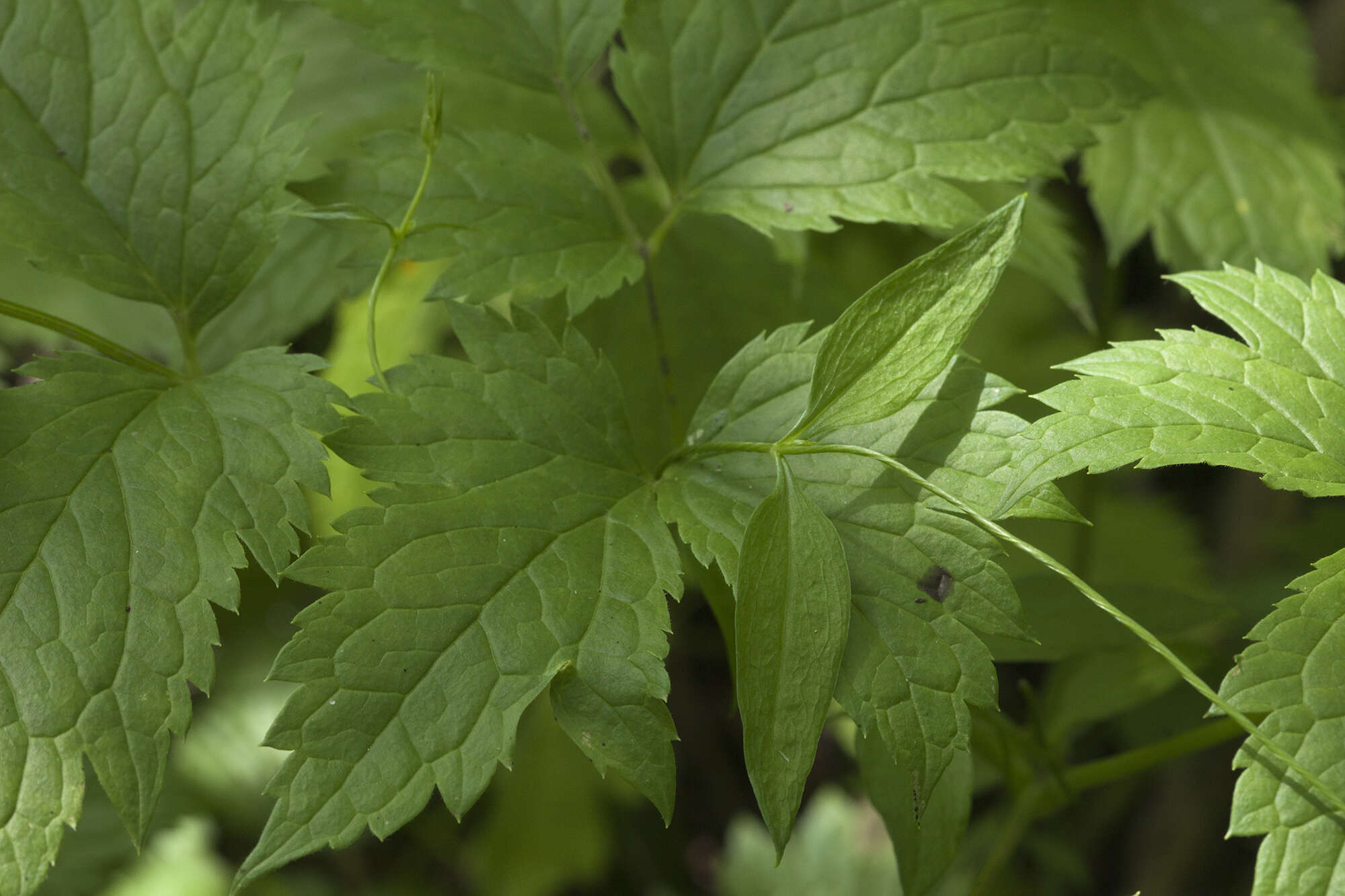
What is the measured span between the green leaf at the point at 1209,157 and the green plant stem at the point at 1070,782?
70 centimetres

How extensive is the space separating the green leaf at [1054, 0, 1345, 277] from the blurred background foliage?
0.12 meters

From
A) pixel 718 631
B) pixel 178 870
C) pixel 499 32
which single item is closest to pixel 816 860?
pixel 718 631

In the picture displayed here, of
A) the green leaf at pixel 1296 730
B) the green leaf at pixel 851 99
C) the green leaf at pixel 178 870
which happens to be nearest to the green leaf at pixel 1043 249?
the green leaf at pixel 851 99

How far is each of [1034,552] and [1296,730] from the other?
227mm

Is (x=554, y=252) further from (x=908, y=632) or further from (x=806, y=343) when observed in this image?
(x=908, y=632)

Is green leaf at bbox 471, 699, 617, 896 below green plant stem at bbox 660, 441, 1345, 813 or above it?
below

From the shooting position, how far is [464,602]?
83 cm

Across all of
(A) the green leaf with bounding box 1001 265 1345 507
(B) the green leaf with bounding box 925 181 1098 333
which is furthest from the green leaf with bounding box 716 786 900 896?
(A) the green leaf with bounding box 1001 265 1345 507

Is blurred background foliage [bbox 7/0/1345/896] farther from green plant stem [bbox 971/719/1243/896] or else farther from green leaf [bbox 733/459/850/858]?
green leaf [bbox 733/459/850/858]

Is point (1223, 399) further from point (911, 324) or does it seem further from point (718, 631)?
point (718, 631)

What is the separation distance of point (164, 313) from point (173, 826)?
33.2 inches

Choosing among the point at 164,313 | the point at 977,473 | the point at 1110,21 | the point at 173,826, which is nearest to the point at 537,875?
the point at 173,826

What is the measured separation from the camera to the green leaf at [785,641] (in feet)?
2.50

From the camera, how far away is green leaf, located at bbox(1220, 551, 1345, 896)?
729 millimetres
